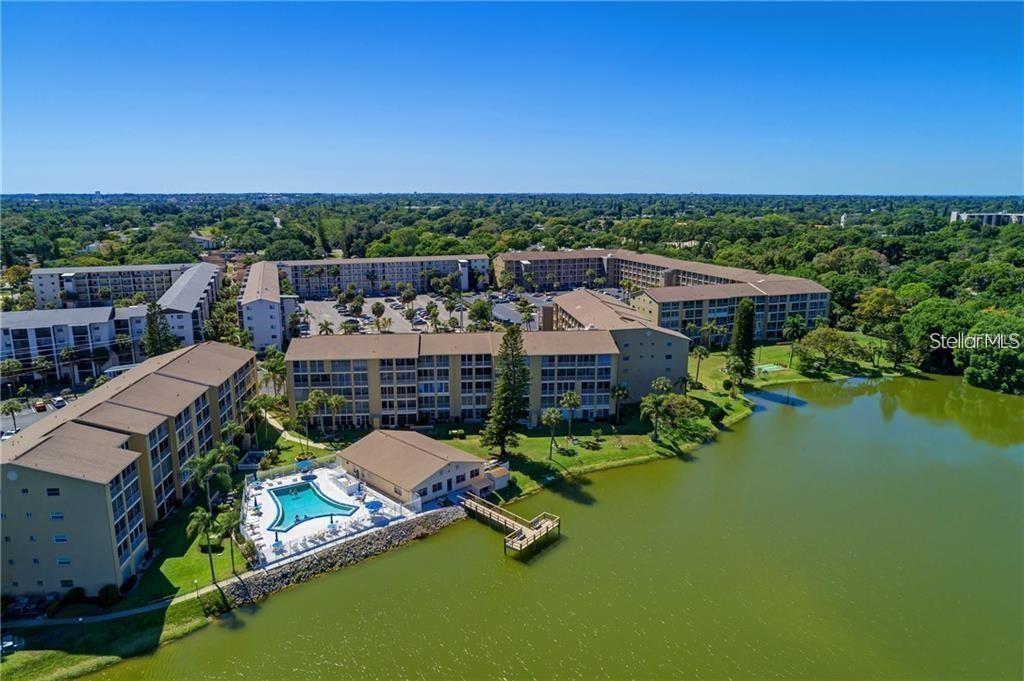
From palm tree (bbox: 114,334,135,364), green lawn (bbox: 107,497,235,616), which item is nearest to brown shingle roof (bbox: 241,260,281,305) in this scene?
palm tree (bbox: 114,334,135,364)

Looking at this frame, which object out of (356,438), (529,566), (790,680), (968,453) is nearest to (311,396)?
(356,438)

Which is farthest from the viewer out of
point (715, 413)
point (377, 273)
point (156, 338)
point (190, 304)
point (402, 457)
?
point (377, 273)

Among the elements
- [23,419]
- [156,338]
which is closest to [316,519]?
[23,419]

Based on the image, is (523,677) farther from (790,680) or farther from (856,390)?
(856,390)

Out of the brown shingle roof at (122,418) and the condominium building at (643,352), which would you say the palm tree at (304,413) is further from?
the condominium building at (643,352)

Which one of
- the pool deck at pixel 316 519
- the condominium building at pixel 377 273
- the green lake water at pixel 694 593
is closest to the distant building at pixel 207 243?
the condominium building at pixel 377 273

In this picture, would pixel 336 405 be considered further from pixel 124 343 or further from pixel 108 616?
→ pixel 124 343
